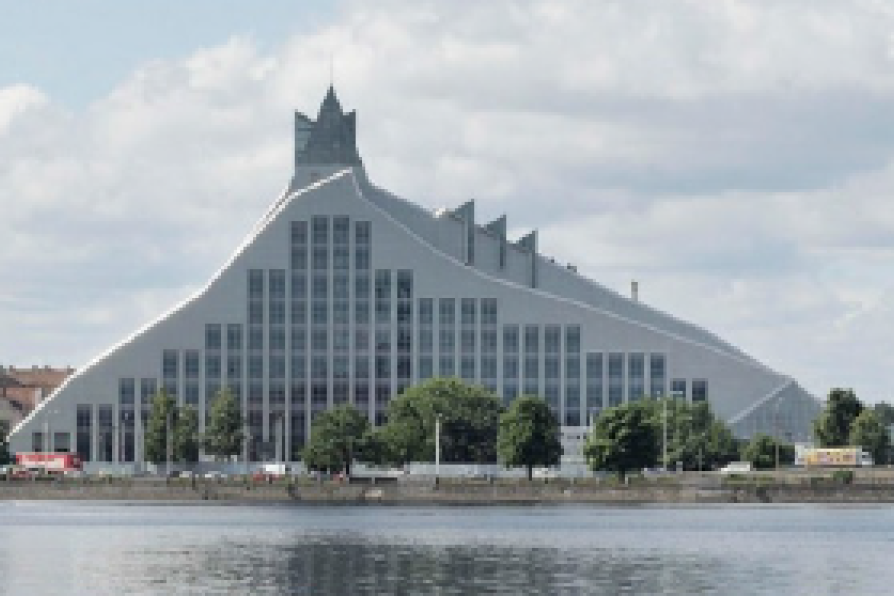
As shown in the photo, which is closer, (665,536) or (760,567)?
(760,567)

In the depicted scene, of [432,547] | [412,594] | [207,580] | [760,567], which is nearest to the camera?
[412,594]

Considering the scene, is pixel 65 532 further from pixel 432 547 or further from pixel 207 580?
pixel 207 580

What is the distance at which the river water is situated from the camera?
351 feet

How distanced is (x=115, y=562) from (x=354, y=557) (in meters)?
12.2

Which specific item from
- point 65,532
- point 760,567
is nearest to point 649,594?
point 760,567

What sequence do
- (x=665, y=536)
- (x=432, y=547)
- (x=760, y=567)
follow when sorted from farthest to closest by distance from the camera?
1. (x=665, y=536)
2. (x=432, y=547)
3. (x=760, y=567)

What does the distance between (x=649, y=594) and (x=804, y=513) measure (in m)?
96.3

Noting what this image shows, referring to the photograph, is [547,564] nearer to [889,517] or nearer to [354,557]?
[354,557]

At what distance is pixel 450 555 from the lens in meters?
128

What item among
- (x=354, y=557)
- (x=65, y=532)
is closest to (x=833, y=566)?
(x=354, y=557)

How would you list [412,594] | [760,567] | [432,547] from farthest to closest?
[432,547] → [760,567] → [412,594]

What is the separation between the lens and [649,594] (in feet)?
335

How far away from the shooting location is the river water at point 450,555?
10688 centimetres

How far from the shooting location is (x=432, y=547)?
135750 mm
